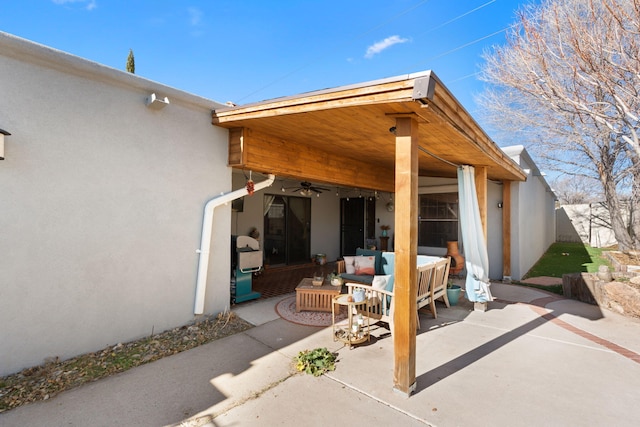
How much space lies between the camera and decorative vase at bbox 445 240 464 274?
23.6 ft

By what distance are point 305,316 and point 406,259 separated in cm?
254

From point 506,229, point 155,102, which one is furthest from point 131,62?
point 506,229

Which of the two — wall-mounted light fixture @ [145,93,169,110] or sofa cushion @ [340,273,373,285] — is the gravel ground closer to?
sofa cushion @ [340,273,373,285]

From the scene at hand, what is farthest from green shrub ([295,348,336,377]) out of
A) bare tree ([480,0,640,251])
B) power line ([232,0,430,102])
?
power line ([232,0,430,102])

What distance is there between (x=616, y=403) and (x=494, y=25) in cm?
880

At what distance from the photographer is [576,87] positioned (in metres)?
7.37

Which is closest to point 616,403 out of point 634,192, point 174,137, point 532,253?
point 174,137

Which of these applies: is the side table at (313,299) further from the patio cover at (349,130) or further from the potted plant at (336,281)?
the patio cover at (349,130)

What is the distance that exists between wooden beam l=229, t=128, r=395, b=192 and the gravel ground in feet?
7.80

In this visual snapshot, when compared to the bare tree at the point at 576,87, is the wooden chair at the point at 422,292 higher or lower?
lower

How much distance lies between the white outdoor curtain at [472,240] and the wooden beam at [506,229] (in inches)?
104

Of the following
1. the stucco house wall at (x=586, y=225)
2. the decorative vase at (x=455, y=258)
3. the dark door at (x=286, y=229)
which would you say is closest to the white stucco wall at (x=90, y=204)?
the dark door at (x=286, y=229)

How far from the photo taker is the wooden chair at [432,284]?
4391mm

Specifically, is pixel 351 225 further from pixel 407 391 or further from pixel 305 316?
pixel 407 391
